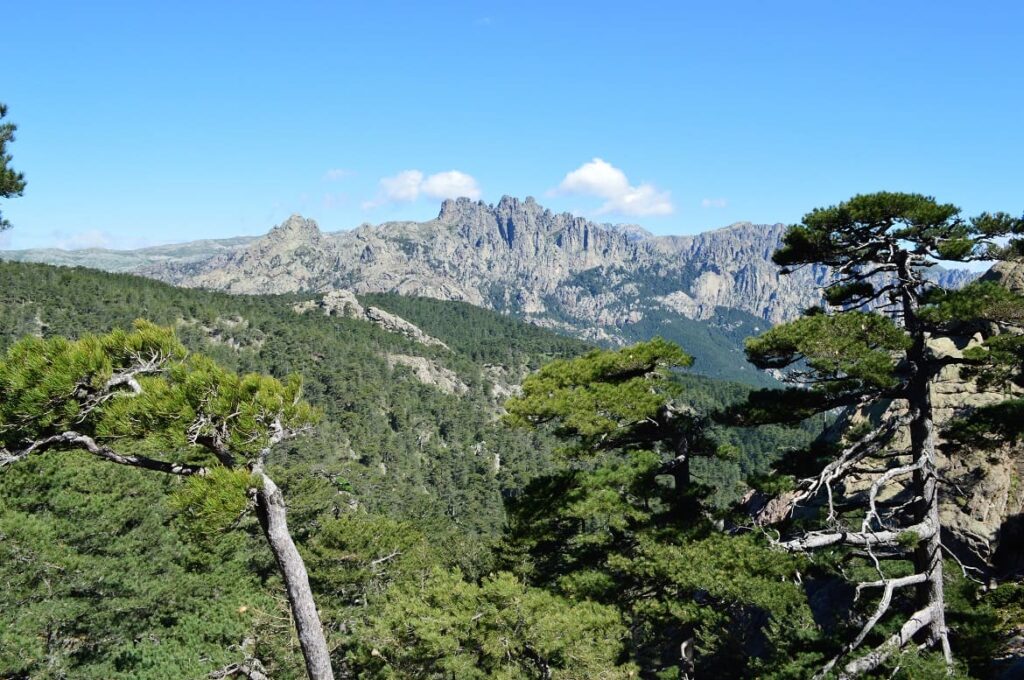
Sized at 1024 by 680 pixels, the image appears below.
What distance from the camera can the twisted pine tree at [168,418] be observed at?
5309mm

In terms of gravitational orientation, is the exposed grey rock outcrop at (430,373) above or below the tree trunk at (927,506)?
below

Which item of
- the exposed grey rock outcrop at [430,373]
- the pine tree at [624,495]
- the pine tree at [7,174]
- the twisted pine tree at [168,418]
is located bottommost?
the exposed grey rock outcrop at [430,373]

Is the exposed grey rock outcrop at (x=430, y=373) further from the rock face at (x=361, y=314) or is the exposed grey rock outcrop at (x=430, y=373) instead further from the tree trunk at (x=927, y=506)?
the tree trunk at (x=927, y=506)

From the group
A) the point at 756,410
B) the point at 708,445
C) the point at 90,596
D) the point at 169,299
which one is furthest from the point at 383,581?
the point at 169,299

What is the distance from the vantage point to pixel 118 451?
597 cm

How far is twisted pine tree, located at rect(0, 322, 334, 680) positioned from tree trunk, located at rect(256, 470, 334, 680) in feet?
0.04

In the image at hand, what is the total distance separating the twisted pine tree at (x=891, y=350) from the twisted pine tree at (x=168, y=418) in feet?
22.5

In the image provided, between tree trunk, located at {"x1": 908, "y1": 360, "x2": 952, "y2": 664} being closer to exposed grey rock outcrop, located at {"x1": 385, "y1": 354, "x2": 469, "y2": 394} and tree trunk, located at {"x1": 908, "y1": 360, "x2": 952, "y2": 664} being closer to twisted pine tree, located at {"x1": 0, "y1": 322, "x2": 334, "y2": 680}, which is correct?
twisted pine tree, located at {"x1": 0, "y1": 322, "x2": 334, "y2": 680}

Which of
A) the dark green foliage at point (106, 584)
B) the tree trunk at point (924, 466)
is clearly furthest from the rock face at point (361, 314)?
the tree trunk at point (924, 466)

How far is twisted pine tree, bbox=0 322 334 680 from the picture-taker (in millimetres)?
5309

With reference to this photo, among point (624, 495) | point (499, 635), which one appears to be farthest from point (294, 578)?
point (624, 495)

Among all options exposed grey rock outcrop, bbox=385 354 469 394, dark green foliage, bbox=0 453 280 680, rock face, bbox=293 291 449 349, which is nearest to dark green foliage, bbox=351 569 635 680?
dark green foliage, bbox=0 453 280 680

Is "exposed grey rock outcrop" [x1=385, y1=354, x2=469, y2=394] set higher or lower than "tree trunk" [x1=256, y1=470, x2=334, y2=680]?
lower

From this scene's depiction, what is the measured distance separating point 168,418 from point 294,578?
236 centimetres
